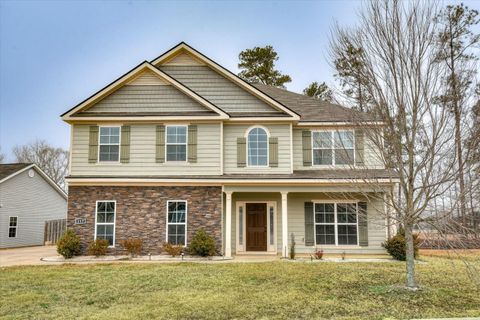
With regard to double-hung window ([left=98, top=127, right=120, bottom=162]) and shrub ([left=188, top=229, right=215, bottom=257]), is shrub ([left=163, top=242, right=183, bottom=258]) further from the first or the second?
double-hung window ([left=98, top=127, right=120, bottom=162])

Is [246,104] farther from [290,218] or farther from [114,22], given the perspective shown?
[114,22]

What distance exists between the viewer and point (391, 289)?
8.55 m

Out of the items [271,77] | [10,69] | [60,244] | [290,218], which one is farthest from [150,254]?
[10,69]

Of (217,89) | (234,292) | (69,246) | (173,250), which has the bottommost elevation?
(234,292)

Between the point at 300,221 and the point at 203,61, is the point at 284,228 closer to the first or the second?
the point at 300,221

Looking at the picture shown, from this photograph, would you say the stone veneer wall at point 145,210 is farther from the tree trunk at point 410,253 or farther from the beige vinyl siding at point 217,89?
the tree trunk at point 410,253

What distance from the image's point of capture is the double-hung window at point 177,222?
49.2 ft

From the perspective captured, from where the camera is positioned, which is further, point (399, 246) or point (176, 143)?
point (176, 143)

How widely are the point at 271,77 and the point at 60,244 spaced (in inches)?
865

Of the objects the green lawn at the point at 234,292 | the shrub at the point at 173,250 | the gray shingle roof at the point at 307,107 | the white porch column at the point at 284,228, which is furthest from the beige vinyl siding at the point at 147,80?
the green lawn at the point at 234,292

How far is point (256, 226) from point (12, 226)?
15.2 metres

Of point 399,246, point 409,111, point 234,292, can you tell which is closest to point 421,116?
point 409,111

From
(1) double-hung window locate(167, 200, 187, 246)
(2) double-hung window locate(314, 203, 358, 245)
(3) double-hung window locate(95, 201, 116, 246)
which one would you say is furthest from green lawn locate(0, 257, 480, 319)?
(2) double-hung window locate(314, 203, 358, 245)

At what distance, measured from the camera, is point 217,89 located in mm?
17016
